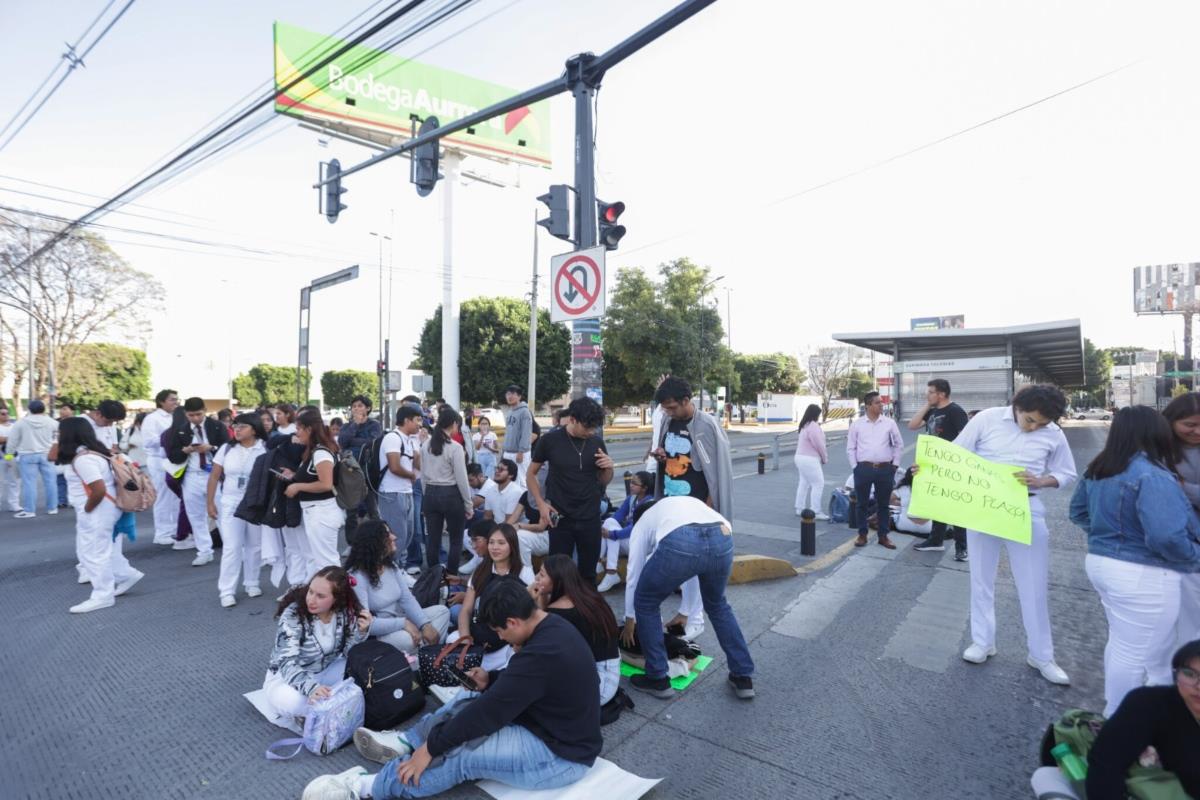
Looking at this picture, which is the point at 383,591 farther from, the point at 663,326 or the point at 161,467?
the point at 663,326

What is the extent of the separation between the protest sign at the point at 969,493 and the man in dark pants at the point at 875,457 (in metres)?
3.11

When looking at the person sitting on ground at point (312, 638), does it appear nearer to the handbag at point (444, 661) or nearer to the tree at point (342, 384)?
the handbag at point (444, 661)

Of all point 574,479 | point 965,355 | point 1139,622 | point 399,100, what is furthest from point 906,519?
point 399,100

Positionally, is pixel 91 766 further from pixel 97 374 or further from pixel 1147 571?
pixel 97 374

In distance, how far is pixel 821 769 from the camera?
2.81 meters

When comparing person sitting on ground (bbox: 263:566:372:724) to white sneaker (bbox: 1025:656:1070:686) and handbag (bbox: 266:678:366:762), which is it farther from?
white sneaker (bbox: 1025:656:1070:686)

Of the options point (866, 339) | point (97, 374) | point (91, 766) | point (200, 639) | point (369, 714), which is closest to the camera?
point (91, 766)

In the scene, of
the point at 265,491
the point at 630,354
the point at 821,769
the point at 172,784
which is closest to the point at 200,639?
the point at 265,491

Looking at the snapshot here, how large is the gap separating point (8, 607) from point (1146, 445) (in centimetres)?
849

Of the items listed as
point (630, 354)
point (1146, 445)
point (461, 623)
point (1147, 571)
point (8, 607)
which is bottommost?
point (8, 607)

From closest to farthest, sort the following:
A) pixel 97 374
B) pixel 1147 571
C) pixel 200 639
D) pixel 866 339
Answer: pixel 1147 571 < pixel 200 639 < pixel 866 339 < pixel 97 374

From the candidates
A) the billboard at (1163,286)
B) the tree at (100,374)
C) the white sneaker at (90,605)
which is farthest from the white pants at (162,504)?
the billboard at (1163,286)

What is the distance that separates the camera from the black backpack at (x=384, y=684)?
3.23 metres

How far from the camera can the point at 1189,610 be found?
9.27 ft
